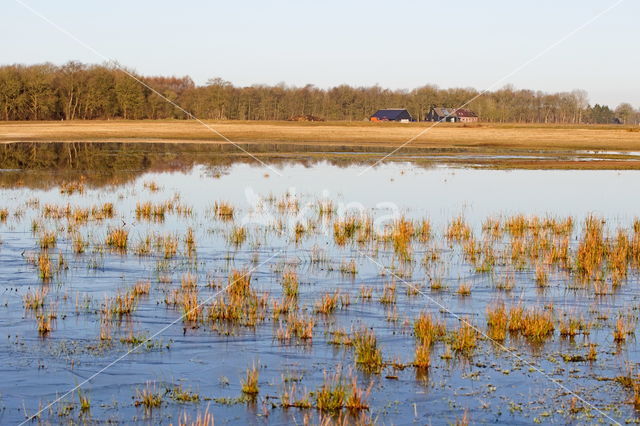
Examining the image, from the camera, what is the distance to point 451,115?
611ft

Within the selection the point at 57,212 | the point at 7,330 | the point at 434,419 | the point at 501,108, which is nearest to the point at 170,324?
the point at 7,330

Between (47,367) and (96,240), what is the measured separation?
10907mm

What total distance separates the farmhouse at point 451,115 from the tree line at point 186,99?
6.71 ft

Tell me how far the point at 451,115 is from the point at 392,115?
17.9 metres

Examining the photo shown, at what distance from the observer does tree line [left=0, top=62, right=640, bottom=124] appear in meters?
122

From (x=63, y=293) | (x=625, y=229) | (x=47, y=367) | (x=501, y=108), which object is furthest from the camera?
(x=501, y=108)

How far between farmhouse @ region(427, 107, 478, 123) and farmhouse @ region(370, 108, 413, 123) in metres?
8.53

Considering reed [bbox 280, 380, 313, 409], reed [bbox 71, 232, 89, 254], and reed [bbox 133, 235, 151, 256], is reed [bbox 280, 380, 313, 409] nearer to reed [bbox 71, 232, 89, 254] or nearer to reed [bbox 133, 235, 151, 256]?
reed [bbox 133, 235, 151, 256]

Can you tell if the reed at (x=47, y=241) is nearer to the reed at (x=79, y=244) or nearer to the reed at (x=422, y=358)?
the reed at (x=79, y=244)

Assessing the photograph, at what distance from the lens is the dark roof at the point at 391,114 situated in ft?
576

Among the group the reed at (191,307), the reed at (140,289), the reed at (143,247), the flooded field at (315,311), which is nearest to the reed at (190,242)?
the flooded field at (315,311)

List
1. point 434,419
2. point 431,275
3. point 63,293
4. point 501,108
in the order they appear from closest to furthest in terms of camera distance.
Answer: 1. point 434,419
2. point 63,293
3. point 431,275
4. point 501,108

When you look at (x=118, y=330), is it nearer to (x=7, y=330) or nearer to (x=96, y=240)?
(x=7, y=330)

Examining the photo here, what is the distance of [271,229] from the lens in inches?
976
